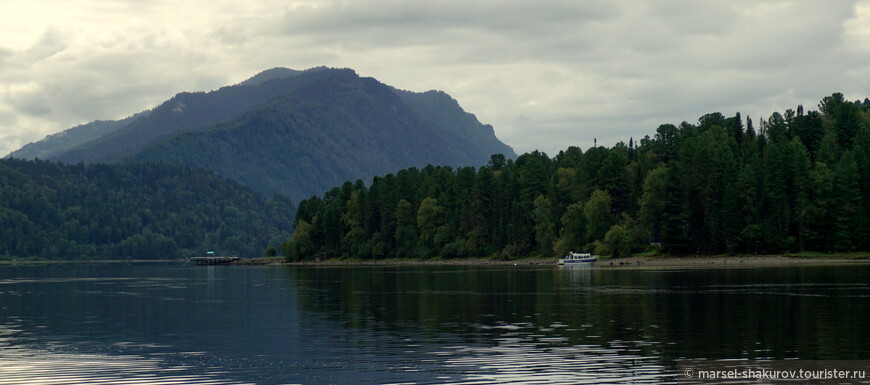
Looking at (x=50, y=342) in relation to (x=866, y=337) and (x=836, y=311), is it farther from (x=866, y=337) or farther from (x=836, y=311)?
(x=836, y=311)

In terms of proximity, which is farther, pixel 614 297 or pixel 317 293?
pixel 317 293

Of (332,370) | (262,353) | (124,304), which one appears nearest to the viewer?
(332,370)

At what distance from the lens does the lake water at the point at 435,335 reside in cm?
4850

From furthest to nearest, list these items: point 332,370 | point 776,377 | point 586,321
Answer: point 586,321 → point 332,370 → point 776,377

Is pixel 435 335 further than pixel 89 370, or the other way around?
pixel 435 335

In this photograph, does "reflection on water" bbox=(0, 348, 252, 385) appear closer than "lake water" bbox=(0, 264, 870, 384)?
Yes

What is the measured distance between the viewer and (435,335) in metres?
64.9

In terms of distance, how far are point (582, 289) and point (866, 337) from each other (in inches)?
2349

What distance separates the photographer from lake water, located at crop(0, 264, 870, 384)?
159 ft

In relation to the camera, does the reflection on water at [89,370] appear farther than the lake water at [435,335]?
No

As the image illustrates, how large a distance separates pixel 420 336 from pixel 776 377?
87.3 ft

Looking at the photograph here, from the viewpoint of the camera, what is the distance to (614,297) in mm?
97875

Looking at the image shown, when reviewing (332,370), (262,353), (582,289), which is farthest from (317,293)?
(332,370)

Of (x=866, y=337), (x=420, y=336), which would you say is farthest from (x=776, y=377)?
(x=420, y=336)
